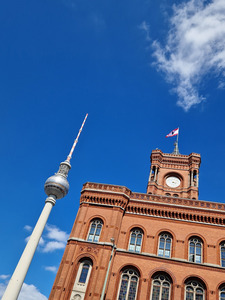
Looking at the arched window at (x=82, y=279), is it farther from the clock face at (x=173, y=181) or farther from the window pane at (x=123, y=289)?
the clock face at (x=173, y=181)

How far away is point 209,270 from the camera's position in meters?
23.1

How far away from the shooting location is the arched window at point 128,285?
22750 mm

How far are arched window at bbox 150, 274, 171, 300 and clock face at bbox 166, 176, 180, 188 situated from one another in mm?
22586

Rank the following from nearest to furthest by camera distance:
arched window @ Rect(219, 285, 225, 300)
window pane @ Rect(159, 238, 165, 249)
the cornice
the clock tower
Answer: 1. arched window @ Rect(219, 285, 225, 300)
2. the cornice
3. window pane @ Rect(159, 238, 165, 249)
4. the clock tower

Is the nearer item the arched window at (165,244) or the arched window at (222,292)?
the arched window at (222,292)

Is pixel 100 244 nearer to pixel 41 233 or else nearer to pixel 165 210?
pixel 41 233

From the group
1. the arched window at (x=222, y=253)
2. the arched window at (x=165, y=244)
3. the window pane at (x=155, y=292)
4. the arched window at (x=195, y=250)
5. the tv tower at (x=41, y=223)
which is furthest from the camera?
the arched window at (x=165, y=244)

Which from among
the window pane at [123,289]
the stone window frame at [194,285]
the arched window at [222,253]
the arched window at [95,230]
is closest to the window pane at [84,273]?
the arched window at [95,230]

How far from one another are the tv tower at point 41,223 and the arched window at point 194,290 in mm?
13755

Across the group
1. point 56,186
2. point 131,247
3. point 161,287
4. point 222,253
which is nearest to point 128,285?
point 161,287

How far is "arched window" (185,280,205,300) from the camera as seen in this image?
73.2ft

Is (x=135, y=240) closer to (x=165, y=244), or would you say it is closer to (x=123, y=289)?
(x=165, y=244)

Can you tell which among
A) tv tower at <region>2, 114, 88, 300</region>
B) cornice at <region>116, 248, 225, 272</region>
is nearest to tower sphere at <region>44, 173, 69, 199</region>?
tv tower at <region>2, 114, 88, 300</region>

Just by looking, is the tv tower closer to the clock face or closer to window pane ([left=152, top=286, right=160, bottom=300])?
window pane ([left=152, top=286, right=160, bottom=300])
